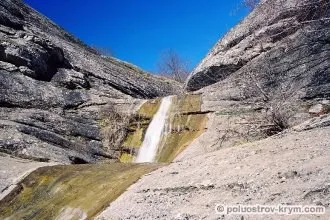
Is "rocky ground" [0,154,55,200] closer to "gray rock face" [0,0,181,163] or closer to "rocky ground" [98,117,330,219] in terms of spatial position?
"gray rock face" [0,0,181,163]

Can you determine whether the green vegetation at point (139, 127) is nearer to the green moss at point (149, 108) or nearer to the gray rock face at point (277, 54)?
the green moss at point (149, 108)

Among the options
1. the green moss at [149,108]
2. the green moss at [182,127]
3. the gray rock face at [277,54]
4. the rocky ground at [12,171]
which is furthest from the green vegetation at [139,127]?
the rocky ground at [12,171]

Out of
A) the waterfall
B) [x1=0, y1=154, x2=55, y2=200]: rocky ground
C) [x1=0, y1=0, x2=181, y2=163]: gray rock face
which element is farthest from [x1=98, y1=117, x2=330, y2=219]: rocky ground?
the waterfall

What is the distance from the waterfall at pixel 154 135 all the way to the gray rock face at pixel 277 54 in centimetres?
269

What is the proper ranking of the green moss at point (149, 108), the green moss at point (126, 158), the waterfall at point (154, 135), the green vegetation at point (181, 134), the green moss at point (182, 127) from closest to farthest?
the green vegetation at point (181, 134)
the green moss at point (182, 127)
the waterfall at point (154, 135)
the green moss at point (126, 158)
the green moss at point (149, 108)

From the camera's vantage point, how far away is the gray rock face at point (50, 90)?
670 inches

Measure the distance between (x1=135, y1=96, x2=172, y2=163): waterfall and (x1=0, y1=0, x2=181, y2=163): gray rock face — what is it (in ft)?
5.17

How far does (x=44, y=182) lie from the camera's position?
A: 38.5 feet

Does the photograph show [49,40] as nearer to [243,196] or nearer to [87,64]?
[87,64]

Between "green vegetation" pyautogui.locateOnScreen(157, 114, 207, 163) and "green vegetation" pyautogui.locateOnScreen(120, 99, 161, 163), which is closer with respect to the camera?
"green vegetation" pyautogui.locateOnScreen(157, 114, 207, 163)

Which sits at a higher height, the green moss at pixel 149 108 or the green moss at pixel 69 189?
the green moss at pixel 149 108

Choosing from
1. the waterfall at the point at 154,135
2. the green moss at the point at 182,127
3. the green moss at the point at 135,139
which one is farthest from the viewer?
the green moss at the point at 135,139

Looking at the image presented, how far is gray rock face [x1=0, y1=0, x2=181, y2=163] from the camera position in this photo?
17.0 m

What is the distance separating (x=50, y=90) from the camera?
2191 cm
